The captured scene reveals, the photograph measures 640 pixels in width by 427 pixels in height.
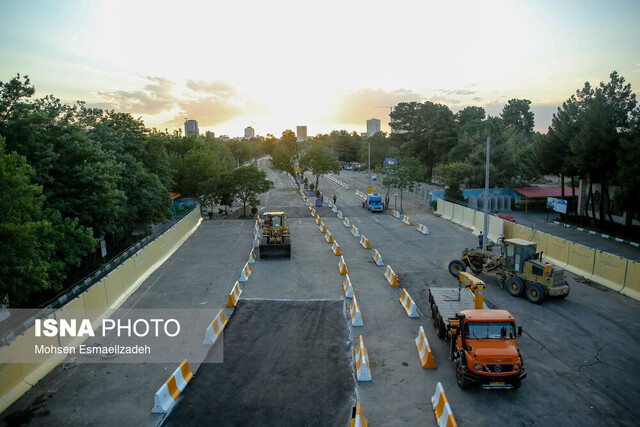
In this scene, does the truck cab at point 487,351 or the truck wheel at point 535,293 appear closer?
the truck cab at point 487,351

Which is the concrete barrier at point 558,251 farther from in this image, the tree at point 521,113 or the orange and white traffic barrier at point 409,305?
the tree at point 521,113

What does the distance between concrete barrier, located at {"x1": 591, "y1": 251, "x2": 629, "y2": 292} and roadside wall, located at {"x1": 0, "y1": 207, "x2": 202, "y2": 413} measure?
23971 mm

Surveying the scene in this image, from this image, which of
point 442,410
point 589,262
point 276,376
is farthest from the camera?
point 589,262

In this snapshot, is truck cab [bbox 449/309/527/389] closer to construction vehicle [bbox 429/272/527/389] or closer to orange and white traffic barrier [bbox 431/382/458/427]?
construction vehicle [bbox 429/272/527/389]

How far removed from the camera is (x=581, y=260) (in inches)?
904

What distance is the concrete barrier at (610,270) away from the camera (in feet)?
66.3

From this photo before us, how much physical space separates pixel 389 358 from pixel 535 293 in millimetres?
8936

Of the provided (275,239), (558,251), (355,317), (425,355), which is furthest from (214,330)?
(558,251)

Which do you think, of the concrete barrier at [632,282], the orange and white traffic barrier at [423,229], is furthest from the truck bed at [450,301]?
the orange and white traffic barrier at [423,229]

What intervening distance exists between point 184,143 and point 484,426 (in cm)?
6918

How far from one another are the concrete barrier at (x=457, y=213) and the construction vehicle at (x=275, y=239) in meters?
18.6

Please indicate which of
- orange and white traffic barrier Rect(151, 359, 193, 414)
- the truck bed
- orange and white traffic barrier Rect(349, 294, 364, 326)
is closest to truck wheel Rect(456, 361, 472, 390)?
the truck bed

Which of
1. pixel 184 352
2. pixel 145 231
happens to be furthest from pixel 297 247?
pixel 184 352

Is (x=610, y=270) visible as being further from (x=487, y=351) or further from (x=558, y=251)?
(x=487, y=351)
